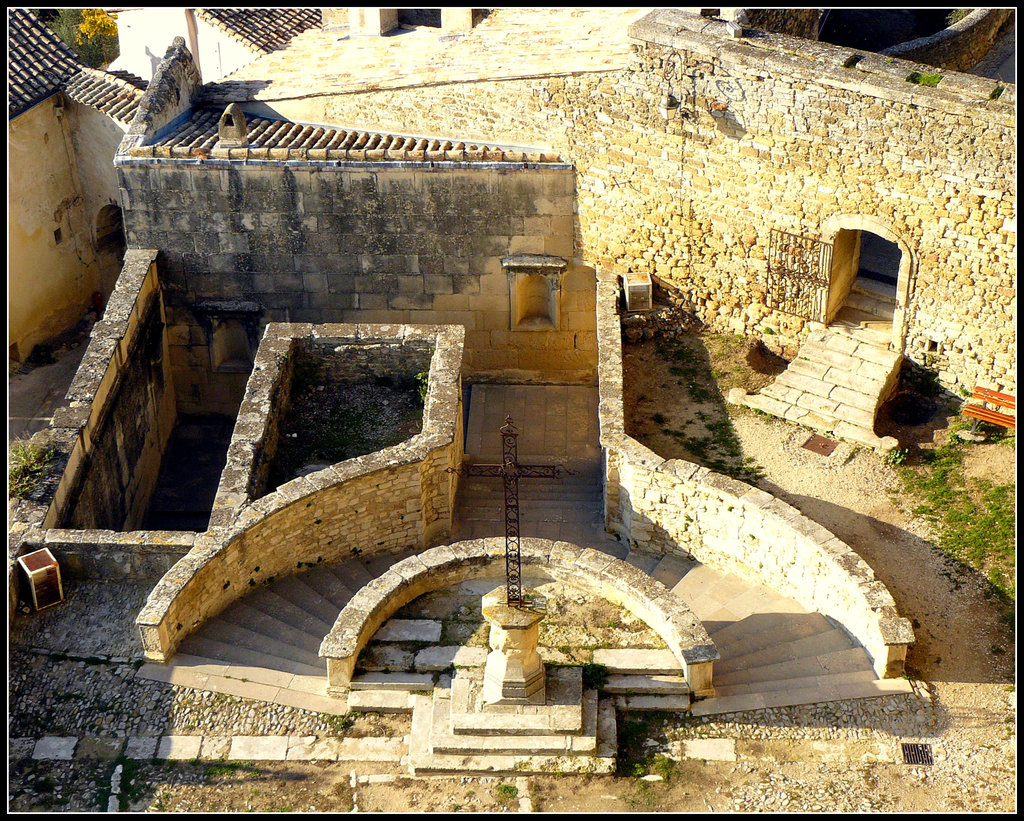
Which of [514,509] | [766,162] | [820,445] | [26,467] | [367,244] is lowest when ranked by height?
[820,445]

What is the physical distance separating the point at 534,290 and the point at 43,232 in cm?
829

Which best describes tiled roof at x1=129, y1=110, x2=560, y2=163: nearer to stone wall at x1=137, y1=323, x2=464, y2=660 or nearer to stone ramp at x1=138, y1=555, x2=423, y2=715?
stone wall at x1=137, y1=323, x2=464, y2=660

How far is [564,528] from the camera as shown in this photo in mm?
17922

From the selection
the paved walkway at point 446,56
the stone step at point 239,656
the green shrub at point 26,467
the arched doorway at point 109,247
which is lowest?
the arched doorway at point 109,247

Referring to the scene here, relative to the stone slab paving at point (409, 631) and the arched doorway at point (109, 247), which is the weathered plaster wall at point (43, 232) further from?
the stone slab paving at point (409, 631)

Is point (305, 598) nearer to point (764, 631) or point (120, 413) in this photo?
point (120, 413)

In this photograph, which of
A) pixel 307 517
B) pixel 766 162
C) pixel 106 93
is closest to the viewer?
pixel 307 517

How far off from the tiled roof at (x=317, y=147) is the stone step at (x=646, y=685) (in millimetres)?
8002

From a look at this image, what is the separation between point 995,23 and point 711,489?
12822 millimetres

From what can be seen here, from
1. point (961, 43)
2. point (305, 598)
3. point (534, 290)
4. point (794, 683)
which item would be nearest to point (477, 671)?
point (305, 598)

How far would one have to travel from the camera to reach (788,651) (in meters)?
15.3

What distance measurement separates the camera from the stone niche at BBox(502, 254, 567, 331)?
20453mm

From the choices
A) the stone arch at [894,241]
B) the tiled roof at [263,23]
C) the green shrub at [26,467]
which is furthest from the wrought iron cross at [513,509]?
the tiled roof at [263,23]

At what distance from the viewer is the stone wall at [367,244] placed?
20.0 m
